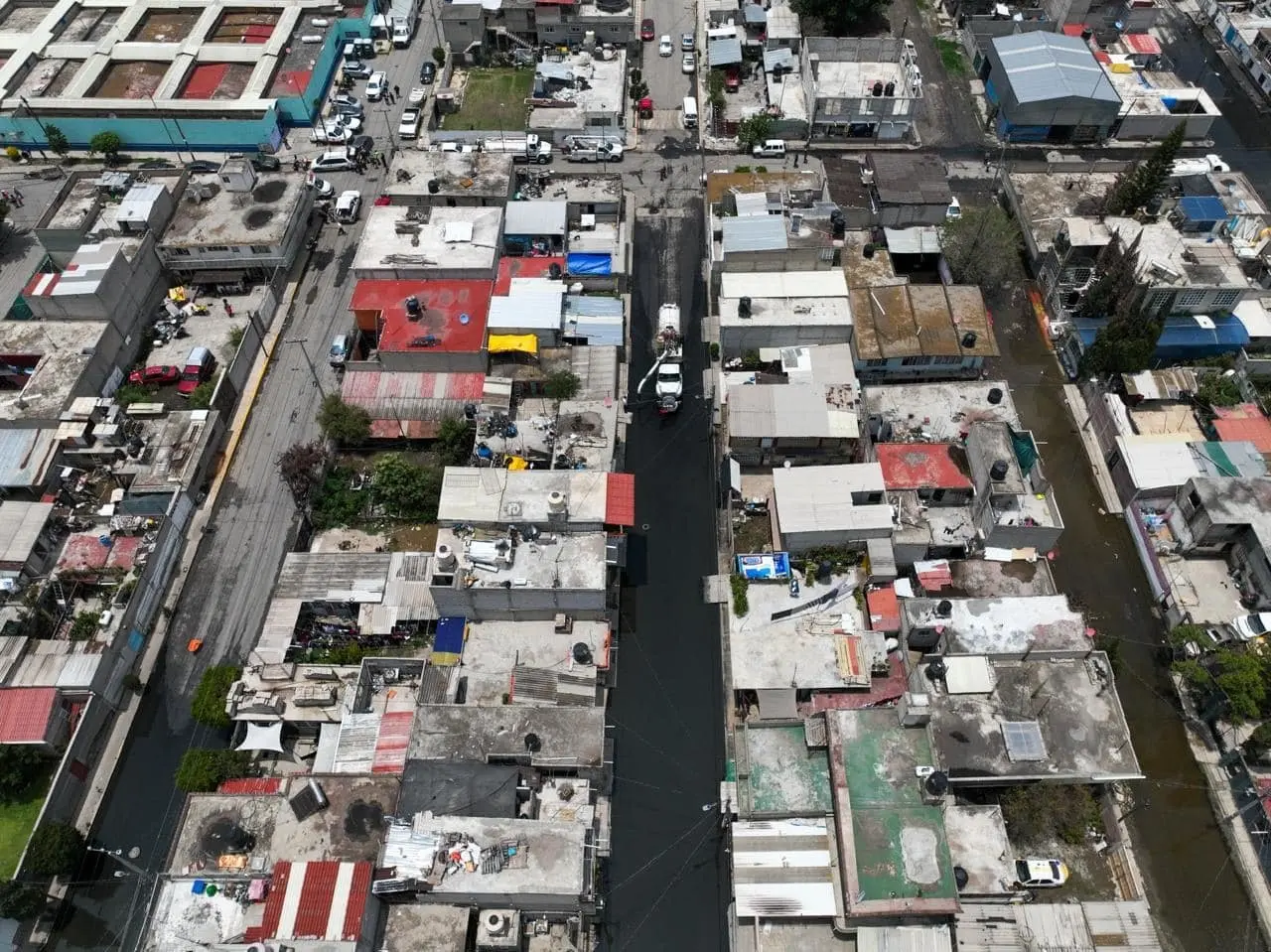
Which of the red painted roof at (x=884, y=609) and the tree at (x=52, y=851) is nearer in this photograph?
the tree at (x=52, y=851)

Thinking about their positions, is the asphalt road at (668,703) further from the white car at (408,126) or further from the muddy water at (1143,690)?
the white car at (408,126)

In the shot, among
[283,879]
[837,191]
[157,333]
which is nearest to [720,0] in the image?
[837,191]

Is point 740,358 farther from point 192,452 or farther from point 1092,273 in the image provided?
point 192,452

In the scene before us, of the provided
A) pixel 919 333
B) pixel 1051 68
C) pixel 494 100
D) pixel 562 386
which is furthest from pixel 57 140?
pixel 1051 68

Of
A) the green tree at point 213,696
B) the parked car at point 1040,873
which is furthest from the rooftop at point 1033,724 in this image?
the green tree at point 213,696

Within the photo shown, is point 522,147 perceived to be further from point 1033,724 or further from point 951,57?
point 1033,724

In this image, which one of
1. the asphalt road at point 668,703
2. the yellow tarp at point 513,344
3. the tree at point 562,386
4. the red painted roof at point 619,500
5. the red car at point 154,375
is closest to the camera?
the asphalt road at point 668,703
